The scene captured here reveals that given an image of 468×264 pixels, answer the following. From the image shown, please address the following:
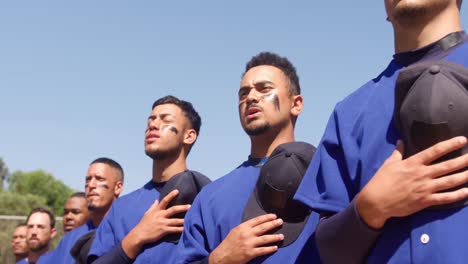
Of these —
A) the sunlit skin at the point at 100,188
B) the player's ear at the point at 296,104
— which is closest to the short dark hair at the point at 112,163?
the sunlit skin at the point at 100,188

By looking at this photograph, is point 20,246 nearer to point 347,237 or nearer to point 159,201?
point 159,201

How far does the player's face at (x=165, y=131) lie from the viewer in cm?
453

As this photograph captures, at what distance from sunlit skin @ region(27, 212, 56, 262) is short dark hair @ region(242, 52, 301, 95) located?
659 cm

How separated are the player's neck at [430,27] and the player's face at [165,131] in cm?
285

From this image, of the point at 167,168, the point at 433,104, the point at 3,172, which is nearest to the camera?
the point at 433,104

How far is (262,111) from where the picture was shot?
336 centimetres

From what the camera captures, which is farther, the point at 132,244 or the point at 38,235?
the point at 38,235

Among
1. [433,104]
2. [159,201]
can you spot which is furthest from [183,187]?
[433,104]

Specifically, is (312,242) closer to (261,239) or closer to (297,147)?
(261,239)

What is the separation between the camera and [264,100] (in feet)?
11.2

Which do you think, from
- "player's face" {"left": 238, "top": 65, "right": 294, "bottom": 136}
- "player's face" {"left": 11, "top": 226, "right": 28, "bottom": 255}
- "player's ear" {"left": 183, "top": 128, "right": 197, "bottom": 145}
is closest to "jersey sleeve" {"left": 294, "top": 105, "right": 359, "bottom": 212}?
"player's face" {"left": 238, "top": 65, "right": 294, "bottom": 136}

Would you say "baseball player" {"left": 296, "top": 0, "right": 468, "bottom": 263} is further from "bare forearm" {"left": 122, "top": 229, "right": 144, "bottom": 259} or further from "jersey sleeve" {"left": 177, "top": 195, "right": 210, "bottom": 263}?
"bare forearm" {"left": 122, "top": 229, "right": 144, "bottom": 259}

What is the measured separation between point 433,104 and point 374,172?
A: 0.32 metres

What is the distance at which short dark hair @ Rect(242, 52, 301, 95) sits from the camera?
12.1 feet
